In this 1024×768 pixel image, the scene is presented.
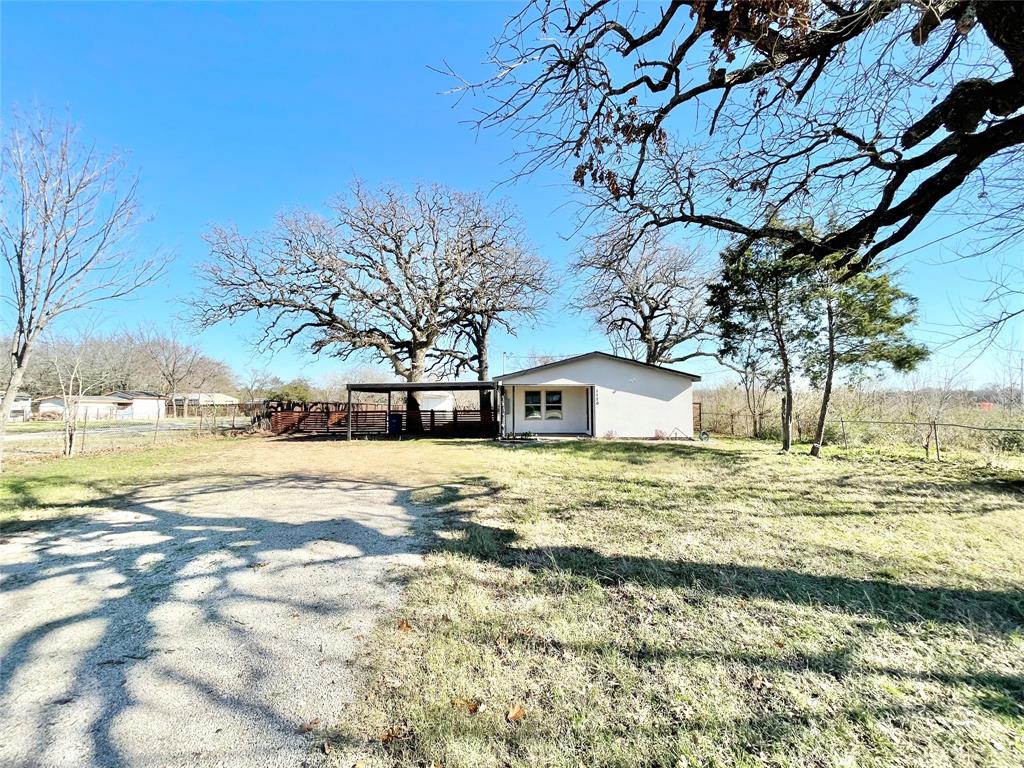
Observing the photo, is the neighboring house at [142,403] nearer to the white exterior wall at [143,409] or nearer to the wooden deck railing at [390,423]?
the white exterior wall at [143,409]

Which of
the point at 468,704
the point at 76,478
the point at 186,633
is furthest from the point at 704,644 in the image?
the point at 76,478

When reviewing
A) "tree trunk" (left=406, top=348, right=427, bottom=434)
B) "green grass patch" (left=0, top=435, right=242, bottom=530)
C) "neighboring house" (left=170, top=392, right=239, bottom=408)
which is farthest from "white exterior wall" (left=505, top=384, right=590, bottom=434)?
"neighboring house" (left=170, top=392, right=239, bottom=408)

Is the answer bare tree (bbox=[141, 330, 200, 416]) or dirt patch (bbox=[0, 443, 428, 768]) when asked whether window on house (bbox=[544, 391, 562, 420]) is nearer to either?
dirt patch (bbox=[0, 443, 428, 768])

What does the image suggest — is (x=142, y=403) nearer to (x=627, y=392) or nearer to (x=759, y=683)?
(x=627, y=392)

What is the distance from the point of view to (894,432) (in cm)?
1319

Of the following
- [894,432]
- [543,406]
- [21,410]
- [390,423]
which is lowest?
[894,432]

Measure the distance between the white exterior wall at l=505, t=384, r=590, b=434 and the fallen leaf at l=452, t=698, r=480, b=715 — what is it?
52.6 ft

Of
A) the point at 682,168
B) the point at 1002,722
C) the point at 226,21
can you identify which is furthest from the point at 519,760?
the point at 226,21

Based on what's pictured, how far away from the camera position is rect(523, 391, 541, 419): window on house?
18391mm

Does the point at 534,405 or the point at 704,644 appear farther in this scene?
the point at 534,405

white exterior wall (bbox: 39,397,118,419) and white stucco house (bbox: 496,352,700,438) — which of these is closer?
white stucco house (bbox: 496,352,700,438)

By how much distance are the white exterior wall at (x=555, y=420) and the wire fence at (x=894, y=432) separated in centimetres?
730

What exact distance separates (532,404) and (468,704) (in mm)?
16571

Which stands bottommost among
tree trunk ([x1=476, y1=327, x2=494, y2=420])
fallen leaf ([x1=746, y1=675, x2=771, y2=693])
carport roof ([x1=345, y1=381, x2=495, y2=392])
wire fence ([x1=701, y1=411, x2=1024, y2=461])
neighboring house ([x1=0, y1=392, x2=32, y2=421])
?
fallen leaf ([x1=746, y1=675, x2=771, y2=693])
